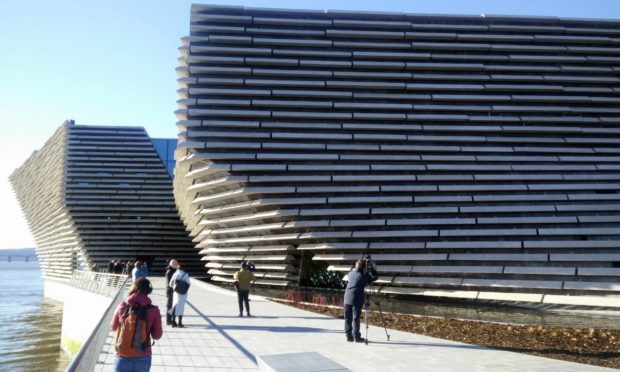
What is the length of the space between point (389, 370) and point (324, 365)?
2.83 m

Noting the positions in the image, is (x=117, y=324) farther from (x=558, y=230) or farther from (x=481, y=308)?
(x=558, y=230)

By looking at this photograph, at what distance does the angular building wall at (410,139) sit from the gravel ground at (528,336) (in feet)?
27.9

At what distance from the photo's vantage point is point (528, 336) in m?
11.2

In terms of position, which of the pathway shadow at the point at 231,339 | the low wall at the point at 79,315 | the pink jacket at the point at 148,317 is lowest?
the low wall at the point at 79,315

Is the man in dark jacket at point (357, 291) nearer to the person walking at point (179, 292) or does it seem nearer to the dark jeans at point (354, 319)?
the dark jeans at point (354, 319)

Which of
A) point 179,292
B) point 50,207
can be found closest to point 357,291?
point 179,292

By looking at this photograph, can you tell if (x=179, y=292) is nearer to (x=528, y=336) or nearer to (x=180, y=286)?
(x=180, y=286)

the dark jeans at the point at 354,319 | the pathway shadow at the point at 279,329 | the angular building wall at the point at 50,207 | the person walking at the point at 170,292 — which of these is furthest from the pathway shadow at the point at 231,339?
the angular building wall at the point at 50,207

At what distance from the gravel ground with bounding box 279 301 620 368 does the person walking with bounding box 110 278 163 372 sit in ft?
23.0

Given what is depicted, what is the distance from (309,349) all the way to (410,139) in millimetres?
16203

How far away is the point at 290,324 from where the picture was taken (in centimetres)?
1273

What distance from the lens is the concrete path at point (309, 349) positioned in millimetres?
7965

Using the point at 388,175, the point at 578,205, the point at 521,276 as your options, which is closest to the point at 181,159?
the point at 388,175

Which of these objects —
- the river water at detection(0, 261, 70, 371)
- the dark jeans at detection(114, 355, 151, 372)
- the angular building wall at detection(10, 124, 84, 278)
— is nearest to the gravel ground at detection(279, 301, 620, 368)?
the dark jeans at detection(114, 355, 151, 372)
